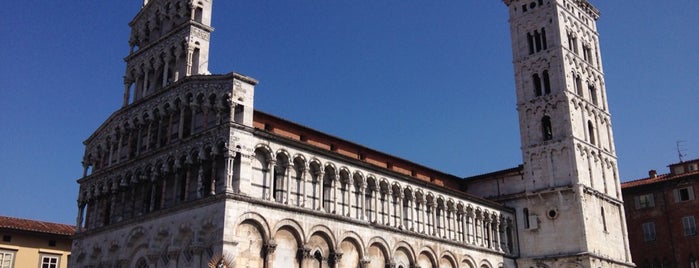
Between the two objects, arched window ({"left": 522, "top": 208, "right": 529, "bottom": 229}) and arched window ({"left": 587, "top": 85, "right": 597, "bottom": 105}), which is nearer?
arched window ({"left": 522, "top": 208, "right": 529, "bottom": 229})

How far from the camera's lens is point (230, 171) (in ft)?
89.9

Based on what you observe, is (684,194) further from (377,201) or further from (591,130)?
(377,201)

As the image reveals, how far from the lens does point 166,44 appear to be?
113ft

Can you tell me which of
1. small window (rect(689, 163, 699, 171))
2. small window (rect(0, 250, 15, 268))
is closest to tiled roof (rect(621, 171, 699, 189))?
small window (rect(689, 163, 699, 171))

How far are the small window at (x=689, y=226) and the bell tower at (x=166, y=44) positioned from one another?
124 ft

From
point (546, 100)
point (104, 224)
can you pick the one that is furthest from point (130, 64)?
point (546, 100)

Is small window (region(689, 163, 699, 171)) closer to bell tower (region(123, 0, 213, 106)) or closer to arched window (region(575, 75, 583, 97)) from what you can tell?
arched window (region(575, 75, 583, 97))

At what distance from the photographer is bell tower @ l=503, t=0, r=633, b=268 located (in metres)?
43.0

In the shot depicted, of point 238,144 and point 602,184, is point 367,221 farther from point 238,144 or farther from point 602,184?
point 602,184

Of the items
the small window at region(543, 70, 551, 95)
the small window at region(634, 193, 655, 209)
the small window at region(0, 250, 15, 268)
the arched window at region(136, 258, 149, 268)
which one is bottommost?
the arched window at region(136, 258, 149, 268)

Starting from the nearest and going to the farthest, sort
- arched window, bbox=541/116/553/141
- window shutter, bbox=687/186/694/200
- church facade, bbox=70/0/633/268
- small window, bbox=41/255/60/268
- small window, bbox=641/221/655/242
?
1. church facade, bbox=70/0/633/268
2. small window, bbox=41/255/60/268
3. arched window, bbox=541/116/553/141
4. window shutter, bbox=687/186/694/200
5. small window, bbox=641/221/655/242

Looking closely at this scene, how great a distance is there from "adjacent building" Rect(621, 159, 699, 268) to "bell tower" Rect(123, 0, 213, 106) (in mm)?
37608

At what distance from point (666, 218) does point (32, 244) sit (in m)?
45.7

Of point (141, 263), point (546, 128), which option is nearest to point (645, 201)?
point (546, 128)
